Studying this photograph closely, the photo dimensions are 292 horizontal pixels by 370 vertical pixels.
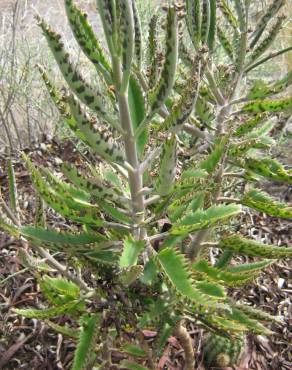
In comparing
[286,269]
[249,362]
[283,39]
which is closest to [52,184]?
[249,362]

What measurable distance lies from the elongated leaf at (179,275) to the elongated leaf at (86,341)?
0.28m

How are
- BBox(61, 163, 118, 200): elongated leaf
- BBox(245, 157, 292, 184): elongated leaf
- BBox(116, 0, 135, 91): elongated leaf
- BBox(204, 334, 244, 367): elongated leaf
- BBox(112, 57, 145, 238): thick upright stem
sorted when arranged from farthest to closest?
BBox(204, 334, 244, 367): elongated leaf < BBox(245, 157, 292, 184): elongated leaf < BBox(61, 163, 118, 200): elongated leaf < BBox(112, 57, 145, 238): thick upright stem < BBox(116, 0, 135, 91): elongated leaf

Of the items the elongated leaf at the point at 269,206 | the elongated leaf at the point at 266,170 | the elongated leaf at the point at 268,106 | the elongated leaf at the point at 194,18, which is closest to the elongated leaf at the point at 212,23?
the elongated leaf at the point at 194,18

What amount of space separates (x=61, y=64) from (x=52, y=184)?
38 centimetres

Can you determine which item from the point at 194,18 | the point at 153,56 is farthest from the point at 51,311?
the point at 194,18

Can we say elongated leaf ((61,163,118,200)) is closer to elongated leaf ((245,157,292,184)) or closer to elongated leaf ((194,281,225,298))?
elongated leaf ((194,281,225,298))

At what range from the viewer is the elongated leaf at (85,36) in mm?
1001

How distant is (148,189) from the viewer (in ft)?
4.01

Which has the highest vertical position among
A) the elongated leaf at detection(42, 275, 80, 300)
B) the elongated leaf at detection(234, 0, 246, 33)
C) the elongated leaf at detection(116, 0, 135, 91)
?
the elongated leaf at detection(234, 0, 246, 33)

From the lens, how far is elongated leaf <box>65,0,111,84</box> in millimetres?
1001

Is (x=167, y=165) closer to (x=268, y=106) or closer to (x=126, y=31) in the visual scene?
(x=126, y=31)

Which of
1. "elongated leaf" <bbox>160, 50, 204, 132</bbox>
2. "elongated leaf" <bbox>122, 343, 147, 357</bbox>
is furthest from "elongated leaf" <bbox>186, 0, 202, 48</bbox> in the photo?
"elongated leaf" <bbox>122, 343, 147, 357</bbox>

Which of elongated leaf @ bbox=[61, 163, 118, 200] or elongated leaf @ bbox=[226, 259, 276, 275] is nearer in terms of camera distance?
elongated leaf @ bbox=[61, 163, 118, 200]

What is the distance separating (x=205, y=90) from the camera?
64.2 inches
